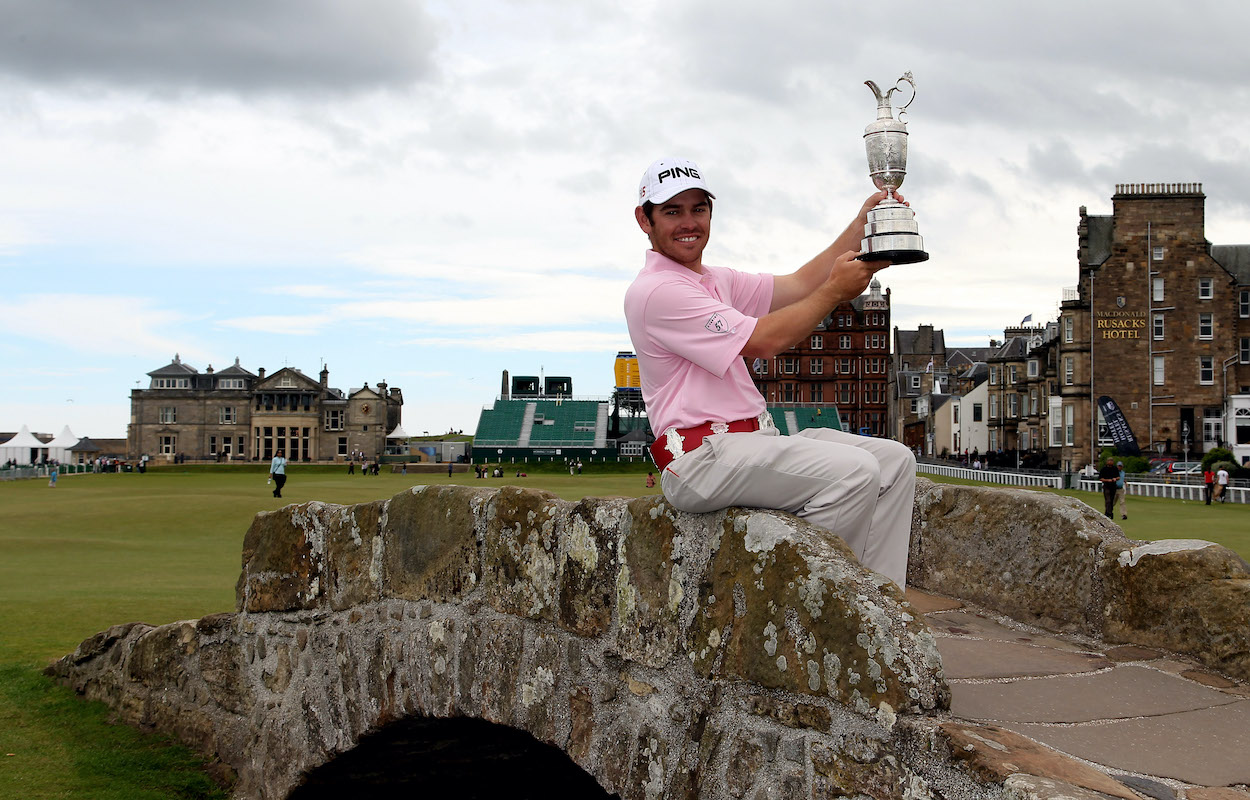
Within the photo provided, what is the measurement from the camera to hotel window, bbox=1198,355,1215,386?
57.7 m

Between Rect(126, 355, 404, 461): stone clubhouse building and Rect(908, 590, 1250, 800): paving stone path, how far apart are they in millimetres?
110323

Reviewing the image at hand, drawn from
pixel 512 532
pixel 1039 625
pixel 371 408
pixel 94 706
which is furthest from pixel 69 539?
pixel 371 408

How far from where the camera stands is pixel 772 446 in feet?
13.3

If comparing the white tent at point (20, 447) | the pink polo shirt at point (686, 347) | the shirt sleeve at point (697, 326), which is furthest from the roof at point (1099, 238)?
the white tent at point (20, 447)

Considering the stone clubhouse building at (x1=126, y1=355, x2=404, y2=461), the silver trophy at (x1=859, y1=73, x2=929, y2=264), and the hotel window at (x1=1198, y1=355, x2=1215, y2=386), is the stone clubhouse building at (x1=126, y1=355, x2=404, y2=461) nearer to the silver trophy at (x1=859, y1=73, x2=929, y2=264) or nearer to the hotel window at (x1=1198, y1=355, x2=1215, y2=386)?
the hotel window at (x1=1198, y1=355, x2=1215, y2=386)

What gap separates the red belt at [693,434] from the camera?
173 inches

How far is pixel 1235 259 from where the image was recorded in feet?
196

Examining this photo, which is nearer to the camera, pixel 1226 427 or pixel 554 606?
pixel 554 606

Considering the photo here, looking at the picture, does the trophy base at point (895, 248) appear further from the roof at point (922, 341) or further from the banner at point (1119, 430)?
the roof at point (922, 341)

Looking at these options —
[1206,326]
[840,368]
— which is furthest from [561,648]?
[840,368]

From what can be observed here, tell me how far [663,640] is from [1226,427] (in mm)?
61092

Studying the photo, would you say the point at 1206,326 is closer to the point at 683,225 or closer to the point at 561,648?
the point at 683,225

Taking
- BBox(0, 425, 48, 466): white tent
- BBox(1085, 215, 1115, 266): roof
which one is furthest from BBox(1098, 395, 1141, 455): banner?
BBox(0, 425, 48, 466): white tent

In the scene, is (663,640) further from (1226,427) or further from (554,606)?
(1226,427)
